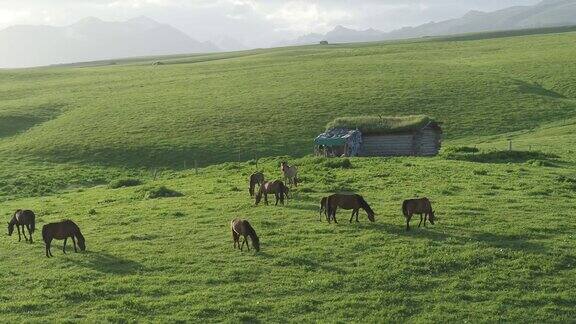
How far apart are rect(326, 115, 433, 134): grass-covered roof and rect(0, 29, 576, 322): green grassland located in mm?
4492

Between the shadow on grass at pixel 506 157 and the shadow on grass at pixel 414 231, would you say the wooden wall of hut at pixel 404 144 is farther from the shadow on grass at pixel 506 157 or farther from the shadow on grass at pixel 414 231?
the shadow on grass at pixel 414 231

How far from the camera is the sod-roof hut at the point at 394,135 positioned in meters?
47.4

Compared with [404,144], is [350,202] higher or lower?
higher

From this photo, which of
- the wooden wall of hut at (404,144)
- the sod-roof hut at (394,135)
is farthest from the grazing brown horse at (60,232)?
the wooden wall of hut at (404,144)

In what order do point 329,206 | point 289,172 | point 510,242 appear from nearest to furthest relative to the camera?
1. point 510,242
2. point 329,206
3. point 289,172

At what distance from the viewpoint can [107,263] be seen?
851 inches

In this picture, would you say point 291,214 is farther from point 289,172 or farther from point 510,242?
point 510,242

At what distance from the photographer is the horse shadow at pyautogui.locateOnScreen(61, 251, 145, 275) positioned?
20.9m

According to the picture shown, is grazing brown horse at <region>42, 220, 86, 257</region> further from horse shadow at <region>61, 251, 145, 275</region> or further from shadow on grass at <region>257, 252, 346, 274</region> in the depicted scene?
shadow on grass at <region>257, 252, 346, 274</region>

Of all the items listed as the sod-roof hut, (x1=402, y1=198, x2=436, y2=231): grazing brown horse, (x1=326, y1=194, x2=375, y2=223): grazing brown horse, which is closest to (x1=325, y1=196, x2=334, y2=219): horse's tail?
(x1=326, y1=194, x2=375, y2=223): grazing brown horse

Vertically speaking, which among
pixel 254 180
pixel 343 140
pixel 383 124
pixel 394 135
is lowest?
pixel 394 135

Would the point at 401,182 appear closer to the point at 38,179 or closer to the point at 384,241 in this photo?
the point at 384,241

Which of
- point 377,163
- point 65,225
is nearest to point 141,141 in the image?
point 377,163

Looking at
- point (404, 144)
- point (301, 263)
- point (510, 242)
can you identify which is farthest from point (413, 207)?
point (404, 144)
